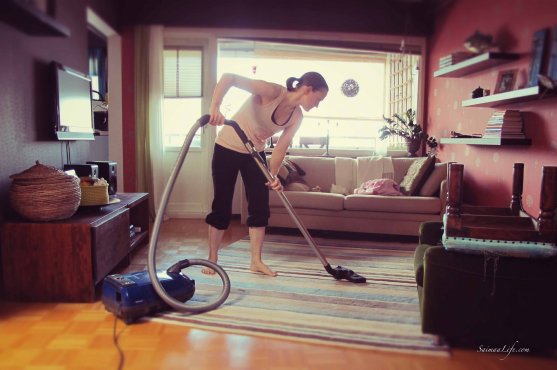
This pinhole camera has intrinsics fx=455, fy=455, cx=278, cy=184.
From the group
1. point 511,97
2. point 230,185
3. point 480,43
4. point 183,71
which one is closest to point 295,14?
point 183,71

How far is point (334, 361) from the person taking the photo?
167cm

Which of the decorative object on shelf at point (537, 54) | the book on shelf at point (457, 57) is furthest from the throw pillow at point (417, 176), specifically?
the decorative object on shelf at point (537, 54)

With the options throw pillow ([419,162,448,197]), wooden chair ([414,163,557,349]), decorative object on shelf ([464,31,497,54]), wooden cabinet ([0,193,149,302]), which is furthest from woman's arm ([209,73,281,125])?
throw pillow ([419,162,448,197])

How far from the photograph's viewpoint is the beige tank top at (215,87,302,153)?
2.53m

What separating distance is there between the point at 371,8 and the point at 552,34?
8.31ft

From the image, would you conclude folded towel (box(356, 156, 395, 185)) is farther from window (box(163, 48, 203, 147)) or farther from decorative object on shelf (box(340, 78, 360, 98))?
decorative object on shelf (box(340, 78, 360, 98))

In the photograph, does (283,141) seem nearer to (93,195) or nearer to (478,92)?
(93,195)

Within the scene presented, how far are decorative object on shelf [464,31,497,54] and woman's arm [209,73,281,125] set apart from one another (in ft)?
6.14

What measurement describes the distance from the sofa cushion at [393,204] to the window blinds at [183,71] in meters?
2.18

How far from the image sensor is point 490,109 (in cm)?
357

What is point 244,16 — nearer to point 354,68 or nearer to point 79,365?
point 354,68

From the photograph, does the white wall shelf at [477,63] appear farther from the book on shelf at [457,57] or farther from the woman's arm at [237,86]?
the woman's arm at [237,86]

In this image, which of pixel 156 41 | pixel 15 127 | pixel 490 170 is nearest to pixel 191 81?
pixel 156 41

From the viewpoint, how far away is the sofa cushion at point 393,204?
3.77 m
